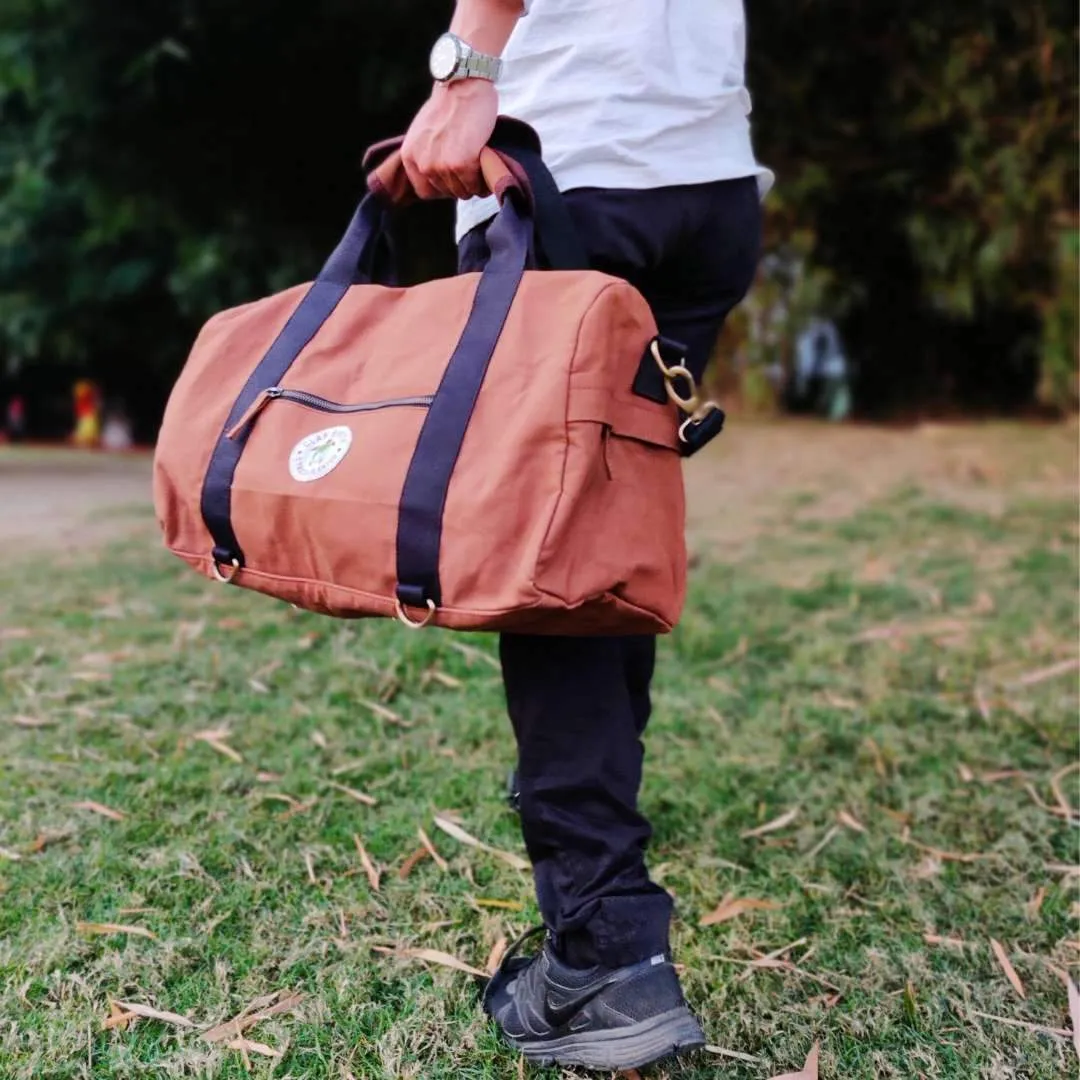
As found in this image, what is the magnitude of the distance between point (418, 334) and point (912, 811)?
125cm

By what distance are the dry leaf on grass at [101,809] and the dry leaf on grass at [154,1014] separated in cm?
48

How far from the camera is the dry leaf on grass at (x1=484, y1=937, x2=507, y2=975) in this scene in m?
A: 1.43

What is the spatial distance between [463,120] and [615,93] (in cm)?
17

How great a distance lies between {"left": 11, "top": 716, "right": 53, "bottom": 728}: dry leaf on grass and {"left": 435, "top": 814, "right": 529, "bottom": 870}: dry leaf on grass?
0.86m

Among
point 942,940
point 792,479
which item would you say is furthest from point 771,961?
point 792,479

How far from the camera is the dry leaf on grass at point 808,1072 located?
4.03ft

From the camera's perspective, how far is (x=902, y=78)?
17.5ft

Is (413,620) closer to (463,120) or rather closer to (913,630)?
(463,120)

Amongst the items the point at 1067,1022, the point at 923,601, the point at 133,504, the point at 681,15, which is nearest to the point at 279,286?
the point at 133,504

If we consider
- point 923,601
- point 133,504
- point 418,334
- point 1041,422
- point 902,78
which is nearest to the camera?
point 418,334

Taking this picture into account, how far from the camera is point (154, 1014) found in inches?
51.6

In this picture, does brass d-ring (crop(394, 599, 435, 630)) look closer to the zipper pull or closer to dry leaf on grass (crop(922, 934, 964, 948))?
the zipper pull

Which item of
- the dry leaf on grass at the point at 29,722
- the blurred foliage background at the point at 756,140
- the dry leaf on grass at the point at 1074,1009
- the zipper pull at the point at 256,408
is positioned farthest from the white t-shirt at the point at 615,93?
the blurred foliage background at the point at 756,140

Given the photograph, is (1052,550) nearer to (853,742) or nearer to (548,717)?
(853,742)
